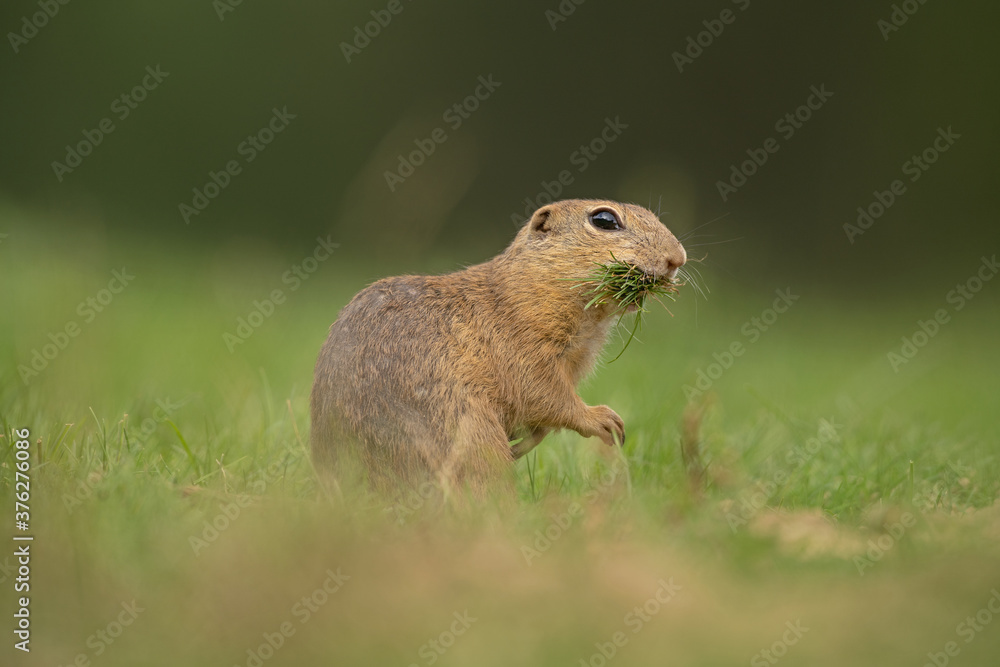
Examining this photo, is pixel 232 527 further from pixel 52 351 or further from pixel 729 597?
pixel 52 351

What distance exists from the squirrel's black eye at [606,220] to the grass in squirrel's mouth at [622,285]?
0.17 metres

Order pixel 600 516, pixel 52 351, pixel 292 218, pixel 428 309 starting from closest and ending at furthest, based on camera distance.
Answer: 1. pixel 600 516
2. pixel 428 309
3. pixel 52 351
4. pixel 292 218

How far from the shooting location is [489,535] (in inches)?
106

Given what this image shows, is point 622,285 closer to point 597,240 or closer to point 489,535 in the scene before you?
point 597,240

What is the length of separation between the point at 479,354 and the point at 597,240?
0.65m

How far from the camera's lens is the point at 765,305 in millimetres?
8844

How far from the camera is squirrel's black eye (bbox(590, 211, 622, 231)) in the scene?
373cm

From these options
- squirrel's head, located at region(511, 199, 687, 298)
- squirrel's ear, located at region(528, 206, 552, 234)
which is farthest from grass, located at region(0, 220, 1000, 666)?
squirrel's ear, located at region(528, 206, 552, 234)

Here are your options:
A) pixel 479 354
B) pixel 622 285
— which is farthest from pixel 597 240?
pixel 479 354

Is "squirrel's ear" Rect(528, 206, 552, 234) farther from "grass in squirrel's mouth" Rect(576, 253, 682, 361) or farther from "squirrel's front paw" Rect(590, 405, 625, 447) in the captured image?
"squirrel's front paw" Rect(590, 405, 625, 447)

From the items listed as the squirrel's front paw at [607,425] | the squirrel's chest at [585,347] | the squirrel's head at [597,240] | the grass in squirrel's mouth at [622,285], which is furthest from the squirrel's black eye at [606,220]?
the squirrel's front paw at [607,425]

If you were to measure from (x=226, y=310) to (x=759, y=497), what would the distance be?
444 centimetres

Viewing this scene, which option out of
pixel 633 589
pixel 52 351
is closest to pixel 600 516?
→ pixel 633 589

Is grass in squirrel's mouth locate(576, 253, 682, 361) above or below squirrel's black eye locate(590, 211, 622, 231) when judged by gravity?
below
